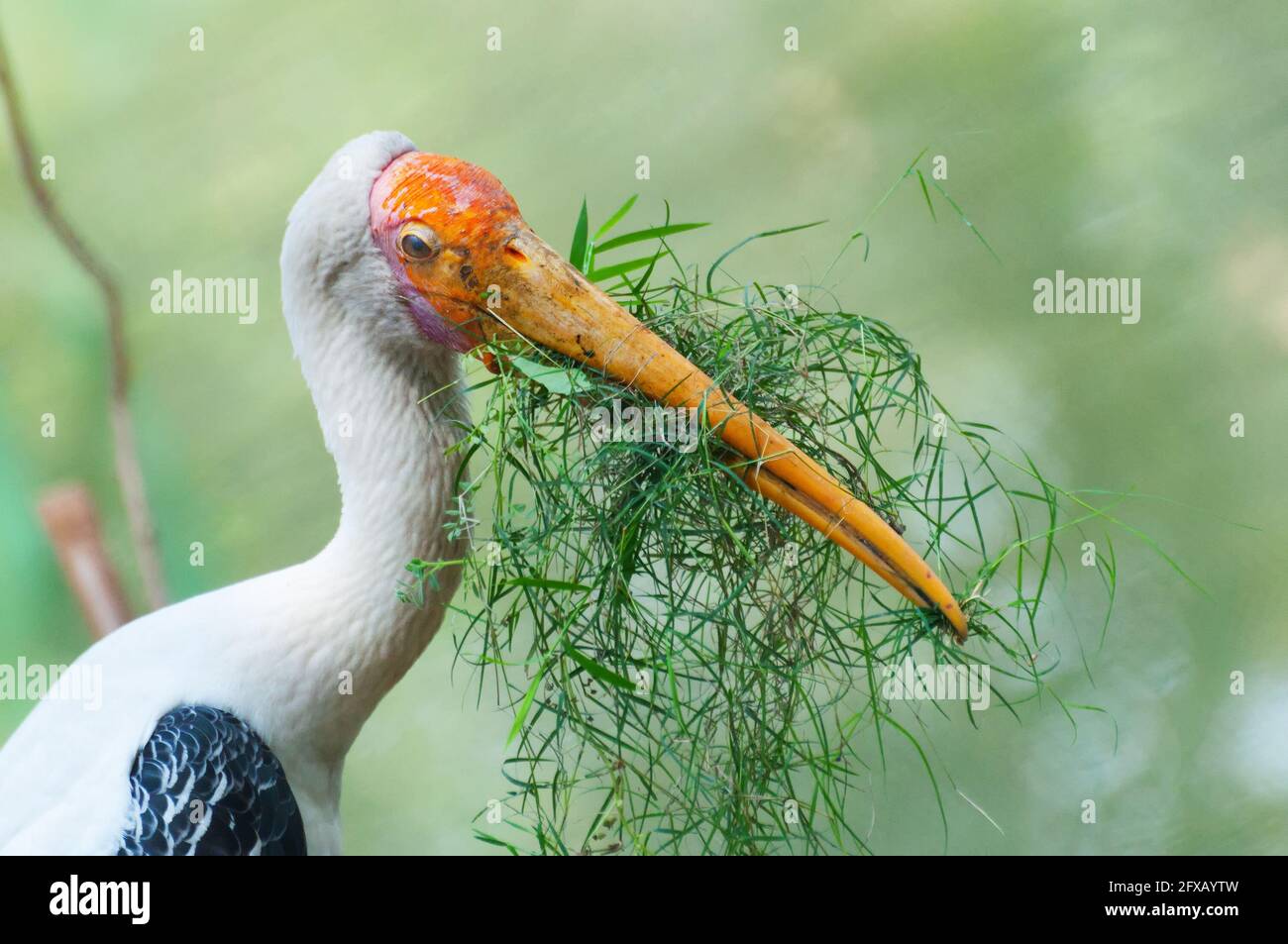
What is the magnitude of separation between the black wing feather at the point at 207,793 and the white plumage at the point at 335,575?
0.04 meters

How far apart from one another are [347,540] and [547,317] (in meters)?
0.29

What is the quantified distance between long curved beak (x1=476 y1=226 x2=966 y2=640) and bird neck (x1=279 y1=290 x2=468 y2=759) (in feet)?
0.39

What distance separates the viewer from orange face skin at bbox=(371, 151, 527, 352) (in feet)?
3.46

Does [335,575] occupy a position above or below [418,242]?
below

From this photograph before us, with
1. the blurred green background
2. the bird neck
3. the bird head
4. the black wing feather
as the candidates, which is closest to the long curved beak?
the bird head

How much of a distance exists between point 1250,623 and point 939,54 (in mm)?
999

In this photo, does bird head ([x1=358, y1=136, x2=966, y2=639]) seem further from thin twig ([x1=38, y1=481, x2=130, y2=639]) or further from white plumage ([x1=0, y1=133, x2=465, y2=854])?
thin twig ([x1=38, y1=481, x2=130, y2=639])

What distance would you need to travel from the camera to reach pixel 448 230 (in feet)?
3.45

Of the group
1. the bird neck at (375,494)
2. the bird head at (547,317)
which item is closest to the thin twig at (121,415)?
the bird neck at (375,494)

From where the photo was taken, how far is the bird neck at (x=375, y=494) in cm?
111

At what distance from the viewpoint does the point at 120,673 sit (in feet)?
3.72

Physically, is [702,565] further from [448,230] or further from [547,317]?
[448,230]

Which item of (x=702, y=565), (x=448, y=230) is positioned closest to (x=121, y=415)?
(x=448, y=230)
